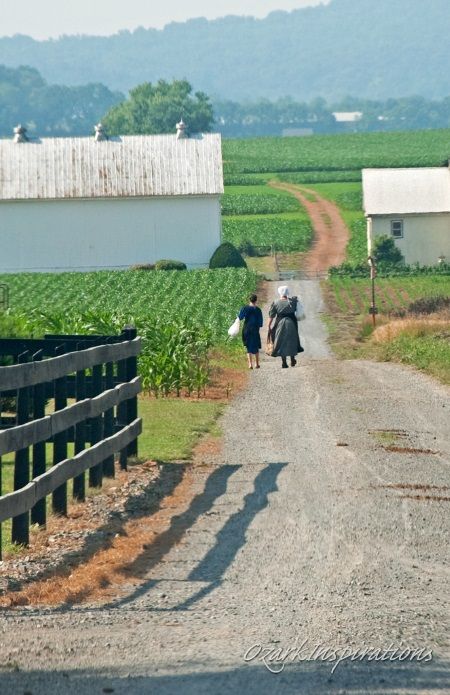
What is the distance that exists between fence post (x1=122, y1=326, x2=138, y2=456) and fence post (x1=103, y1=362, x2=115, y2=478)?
1.34 ft

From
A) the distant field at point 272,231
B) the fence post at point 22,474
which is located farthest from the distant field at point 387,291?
the fence post at point 22,474

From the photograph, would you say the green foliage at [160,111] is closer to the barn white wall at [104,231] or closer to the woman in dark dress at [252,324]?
the barn white wall at [104,231]

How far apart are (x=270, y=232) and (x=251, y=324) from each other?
5459 cm

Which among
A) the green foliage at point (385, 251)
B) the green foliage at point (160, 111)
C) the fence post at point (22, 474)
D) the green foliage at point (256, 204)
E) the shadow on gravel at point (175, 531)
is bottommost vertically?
the shadow on gravel at point (175, 531)

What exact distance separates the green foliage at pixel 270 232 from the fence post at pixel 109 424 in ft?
199

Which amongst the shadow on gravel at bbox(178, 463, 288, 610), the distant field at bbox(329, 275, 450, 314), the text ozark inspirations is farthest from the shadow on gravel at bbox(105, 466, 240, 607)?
the distant field at bbox(329, 275, 450, 314)

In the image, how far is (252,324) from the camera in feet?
87.1

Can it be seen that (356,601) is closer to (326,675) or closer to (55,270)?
(326,675)

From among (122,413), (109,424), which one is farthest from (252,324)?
(109,424)

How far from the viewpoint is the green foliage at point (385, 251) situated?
65.9 meters

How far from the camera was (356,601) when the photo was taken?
8.02m

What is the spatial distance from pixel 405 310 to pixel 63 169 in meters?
27.1

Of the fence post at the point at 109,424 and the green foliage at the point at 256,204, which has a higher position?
the green foliage at the point at 256,204

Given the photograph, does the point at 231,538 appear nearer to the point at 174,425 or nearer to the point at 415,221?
the point at 174,425
